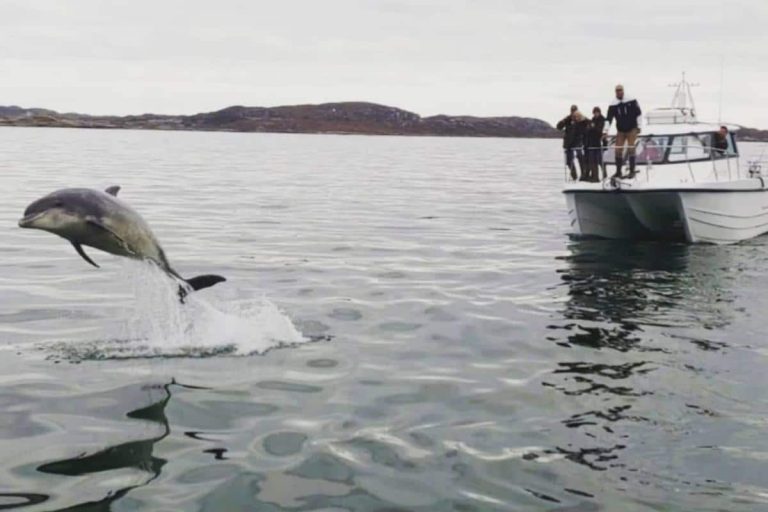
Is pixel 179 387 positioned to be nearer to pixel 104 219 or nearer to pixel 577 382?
pixel 104 219

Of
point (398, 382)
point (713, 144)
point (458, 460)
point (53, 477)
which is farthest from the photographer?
point (713, 144)

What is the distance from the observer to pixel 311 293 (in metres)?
14.2

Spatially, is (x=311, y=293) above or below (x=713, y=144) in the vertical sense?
below

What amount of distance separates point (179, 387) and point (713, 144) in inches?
718

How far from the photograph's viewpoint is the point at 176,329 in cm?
1102

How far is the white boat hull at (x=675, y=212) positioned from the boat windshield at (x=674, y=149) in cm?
147

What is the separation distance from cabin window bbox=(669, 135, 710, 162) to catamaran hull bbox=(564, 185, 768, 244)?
5.63 feet

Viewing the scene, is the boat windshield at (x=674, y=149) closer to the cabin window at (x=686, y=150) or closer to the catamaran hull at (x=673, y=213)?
the cabin window at (x=686, y=150)

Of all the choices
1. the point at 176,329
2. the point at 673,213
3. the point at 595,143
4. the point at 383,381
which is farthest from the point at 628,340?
the point at 673,213

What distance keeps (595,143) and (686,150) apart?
315cm

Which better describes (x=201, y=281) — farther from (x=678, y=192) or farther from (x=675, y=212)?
(x=675, y=212)

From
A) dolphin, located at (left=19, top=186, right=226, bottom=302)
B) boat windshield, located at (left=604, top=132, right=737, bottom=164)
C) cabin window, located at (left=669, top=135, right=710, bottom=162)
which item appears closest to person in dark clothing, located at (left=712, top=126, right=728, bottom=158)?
boat windshield, located at (left=604, top=132, right=737, bottom=164)

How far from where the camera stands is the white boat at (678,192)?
20666mm

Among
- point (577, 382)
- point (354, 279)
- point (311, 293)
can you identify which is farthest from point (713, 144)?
point (577, 382)
